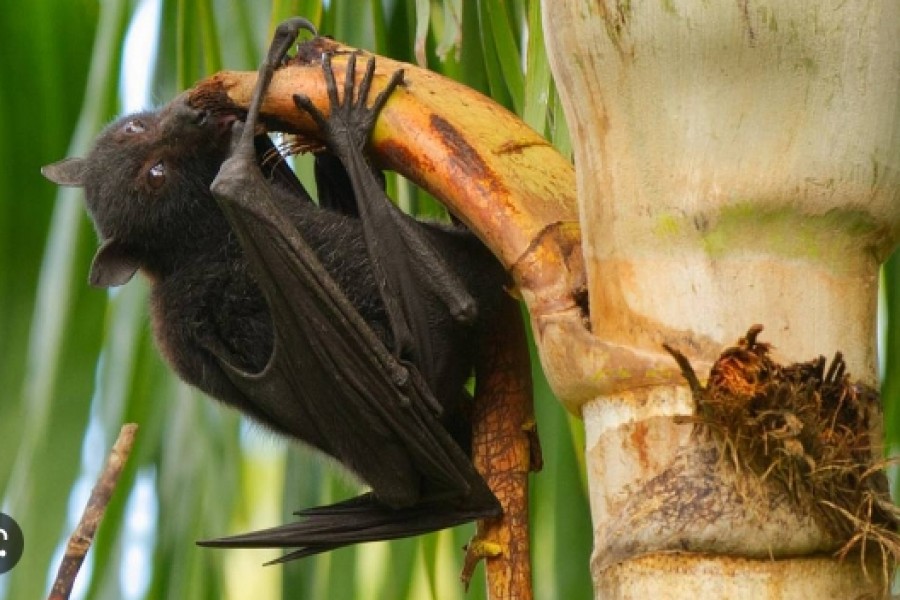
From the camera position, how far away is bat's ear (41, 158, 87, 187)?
9.70 ft

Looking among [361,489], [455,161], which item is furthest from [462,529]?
[455,161]

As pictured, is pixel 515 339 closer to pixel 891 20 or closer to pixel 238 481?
pixel 238 481

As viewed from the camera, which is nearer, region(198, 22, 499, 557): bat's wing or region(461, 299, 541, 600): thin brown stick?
region(461, 299, 541, 600): thin brown stick

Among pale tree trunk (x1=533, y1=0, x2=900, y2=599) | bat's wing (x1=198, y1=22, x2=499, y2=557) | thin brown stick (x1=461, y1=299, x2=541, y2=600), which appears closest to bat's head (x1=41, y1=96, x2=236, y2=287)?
bat's wing (x1=198, y1=22, x2=499, y2=557)

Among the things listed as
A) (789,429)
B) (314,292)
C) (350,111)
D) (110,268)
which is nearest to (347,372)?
(314,292)

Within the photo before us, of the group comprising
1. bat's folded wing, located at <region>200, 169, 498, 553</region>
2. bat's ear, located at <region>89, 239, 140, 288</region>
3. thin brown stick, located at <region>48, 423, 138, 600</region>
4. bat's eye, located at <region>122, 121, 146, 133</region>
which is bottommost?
thin brown stick, located at <region>48, 423, 138, 600</region>

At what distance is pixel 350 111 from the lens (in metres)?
2.28

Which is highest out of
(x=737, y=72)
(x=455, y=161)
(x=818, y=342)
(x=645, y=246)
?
(x=455, y=161)

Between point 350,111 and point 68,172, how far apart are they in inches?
37.5

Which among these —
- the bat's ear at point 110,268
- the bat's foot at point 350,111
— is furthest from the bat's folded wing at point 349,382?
the bat's ear at point 110,268

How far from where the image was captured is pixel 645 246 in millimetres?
1493

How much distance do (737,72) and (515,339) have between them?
3.66 ft

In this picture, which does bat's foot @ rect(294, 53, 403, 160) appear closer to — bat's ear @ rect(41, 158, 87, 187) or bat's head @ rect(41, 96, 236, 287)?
bat's head @ rect(41, 96, 236, 287)

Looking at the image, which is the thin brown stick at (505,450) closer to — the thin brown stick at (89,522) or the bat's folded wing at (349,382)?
the bat's folded wing at (349,382)
